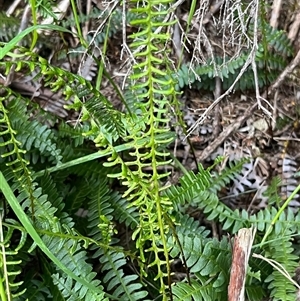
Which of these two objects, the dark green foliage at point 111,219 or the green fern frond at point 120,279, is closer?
the dark green foliage at point 111,219

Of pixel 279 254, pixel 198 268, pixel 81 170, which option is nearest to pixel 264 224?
pixel 279 254

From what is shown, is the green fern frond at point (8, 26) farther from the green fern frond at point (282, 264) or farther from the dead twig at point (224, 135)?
Answer: the green fern frond at point (282, 264)

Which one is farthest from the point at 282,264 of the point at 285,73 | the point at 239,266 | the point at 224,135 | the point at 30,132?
the point at 30,132

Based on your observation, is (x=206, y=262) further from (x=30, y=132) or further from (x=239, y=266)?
(x=30, y=132)

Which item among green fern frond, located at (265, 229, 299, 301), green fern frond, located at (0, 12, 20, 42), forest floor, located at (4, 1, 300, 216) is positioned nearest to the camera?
green fern frond, located at (265, 229, 299, 301)

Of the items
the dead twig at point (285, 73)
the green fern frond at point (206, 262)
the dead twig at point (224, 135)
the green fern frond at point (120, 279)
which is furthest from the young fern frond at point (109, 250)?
the dead twig at point (285, 73)

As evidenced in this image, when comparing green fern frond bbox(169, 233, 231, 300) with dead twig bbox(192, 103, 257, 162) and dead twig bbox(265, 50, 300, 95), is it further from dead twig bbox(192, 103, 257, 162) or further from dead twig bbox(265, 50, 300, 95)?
Result: dead twig bbox(265, 50, 300, 95)

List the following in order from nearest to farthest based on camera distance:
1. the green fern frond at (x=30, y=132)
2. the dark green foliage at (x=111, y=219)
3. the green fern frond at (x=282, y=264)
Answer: the dark green foliage at (x=111, y=219) → the green fern frond at (x=282, y=264) → the green fern frond at (x=30, y=132)

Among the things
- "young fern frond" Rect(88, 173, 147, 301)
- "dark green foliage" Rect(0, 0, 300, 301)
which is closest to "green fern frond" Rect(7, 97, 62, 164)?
"dark green foliage" Rect(0, 0, 300, 301)
